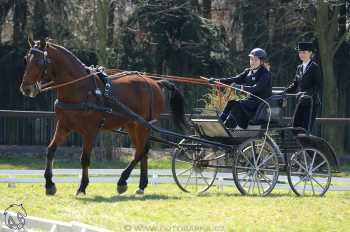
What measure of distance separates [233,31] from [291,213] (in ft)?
49.0

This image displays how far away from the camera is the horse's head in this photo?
35.2 feet

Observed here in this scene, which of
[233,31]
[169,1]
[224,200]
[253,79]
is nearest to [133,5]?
[169,1]

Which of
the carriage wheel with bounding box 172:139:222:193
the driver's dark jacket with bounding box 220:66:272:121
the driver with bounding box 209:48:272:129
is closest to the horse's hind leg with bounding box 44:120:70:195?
the carriage wheel with bounding box 172:139:222:193

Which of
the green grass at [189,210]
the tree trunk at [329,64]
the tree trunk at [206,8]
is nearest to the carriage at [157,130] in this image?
the green grass at [189,210]

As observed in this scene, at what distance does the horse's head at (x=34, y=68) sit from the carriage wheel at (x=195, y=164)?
2300mm

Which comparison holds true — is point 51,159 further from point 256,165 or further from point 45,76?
point 256,165

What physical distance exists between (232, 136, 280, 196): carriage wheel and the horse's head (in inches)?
112

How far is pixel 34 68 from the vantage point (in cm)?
1075

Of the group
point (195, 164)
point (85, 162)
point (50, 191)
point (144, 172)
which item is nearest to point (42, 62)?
point (85, 162)

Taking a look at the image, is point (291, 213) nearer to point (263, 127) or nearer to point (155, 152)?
point (263, 127)

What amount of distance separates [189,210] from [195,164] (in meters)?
2.72

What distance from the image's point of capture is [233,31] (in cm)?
2369

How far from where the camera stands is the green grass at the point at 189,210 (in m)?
8.20

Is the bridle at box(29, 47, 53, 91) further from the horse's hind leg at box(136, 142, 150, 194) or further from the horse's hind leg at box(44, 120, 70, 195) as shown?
the horse's hind leg at box(136, 142, 150, 194)
